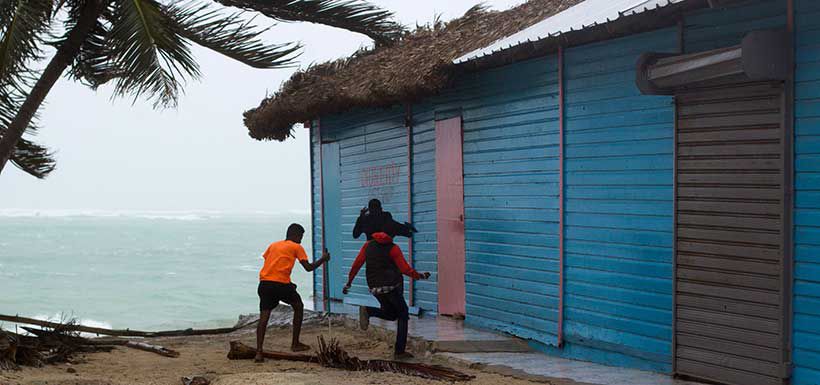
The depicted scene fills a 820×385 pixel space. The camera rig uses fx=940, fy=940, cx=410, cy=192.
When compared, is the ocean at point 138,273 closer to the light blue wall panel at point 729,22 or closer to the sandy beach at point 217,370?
the sandy beach at point 217,370

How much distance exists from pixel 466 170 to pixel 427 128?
3.67 feet

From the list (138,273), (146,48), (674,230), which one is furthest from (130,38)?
(138,273)

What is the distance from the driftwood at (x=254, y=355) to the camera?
959 cm

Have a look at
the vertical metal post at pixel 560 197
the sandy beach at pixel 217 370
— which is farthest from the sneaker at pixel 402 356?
the vertical metal post at pixel 560 197

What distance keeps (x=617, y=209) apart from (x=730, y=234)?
4.28ft

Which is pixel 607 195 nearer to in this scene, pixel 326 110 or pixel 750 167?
pixel 750 167

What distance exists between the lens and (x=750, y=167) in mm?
6887

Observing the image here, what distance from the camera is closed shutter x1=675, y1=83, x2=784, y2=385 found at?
6.72m

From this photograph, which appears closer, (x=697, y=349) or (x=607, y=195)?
(x=697, y=349)

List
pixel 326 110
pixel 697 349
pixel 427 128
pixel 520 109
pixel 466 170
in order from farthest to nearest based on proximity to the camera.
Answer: pixel 326 110, pixel 427 128, pixel 466 170, pixel 520 109, pixel 697 349

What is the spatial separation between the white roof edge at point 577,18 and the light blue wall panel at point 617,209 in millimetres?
310

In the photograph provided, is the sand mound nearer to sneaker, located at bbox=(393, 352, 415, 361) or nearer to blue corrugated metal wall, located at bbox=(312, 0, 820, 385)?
sneaker, located at bbox=(393, 352, 415, 361)

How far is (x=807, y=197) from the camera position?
648 centimetres

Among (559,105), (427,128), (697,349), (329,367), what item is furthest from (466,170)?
(697,349)
